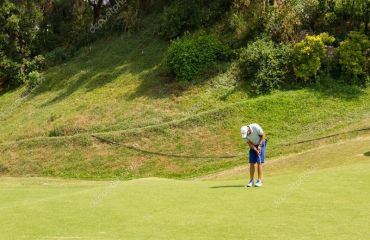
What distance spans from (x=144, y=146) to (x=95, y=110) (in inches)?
223

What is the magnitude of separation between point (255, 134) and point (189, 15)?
2270 centimetres

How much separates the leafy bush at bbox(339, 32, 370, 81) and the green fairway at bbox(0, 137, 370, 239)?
13.6m

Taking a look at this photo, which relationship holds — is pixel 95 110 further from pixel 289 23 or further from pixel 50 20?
pixel 50 20

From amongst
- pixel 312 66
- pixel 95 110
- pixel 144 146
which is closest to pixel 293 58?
pixel 312 66

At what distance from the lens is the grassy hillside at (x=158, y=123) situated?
82.4ft

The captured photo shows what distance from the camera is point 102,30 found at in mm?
41875

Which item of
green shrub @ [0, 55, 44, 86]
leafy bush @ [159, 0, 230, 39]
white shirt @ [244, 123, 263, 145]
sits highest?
leafy bush @ [159, 0, 230, 39]

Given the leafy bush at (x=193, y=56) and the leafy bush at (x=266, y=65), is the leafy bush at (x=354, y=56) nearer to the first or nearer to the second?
the leafy bush at (x=266, y=65)

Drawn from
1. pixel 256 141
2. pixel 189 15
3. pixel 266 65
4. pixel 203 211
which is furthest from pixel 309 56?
pixel 203 211

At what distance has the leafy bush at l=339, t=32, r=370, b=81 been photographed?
89.6 feet

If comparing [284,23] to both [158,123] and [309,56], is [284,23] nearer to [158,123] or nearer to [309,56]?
[309,56]

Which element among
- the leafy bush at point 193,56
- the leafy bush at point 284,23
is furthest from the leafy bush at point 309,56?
the leafy bush at point 193,56

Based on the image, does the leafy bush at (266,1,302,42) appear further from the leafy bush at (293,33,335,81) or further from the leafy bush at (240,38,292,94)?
the leafy bush at (293,33,335,81)

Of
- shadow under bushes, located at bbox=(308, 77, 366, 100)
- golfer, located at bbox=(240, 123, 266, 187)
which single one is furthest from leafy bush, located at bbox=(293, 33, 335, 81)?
golfer, located at bbox=(240, 123, 266, 187)
